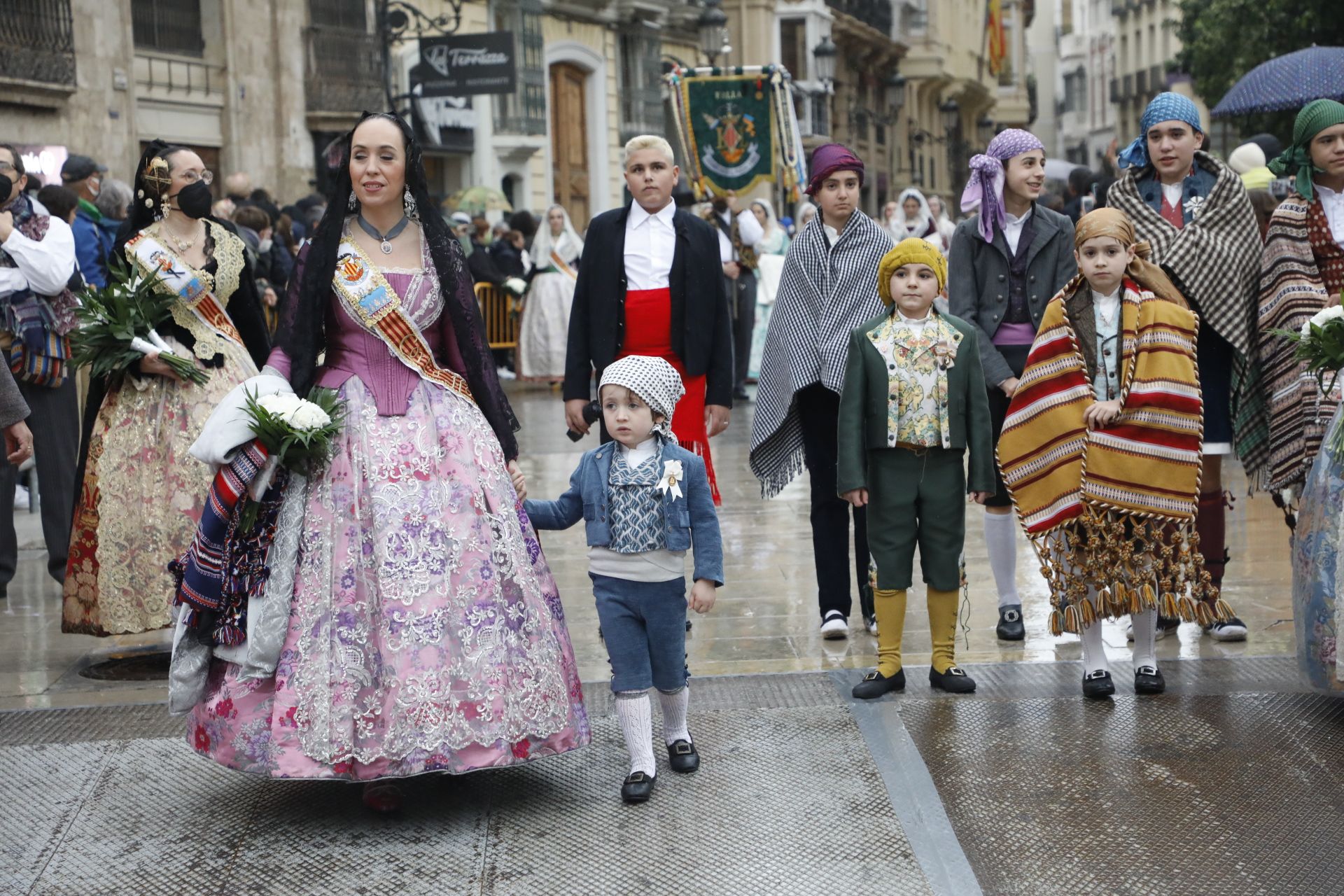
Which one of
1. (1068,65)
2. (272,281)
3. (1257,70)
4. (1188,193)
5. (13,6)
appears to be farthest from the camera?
(1068,65)

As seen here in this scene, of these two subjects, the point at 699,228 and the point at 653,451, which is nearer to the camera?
the point at 653,451

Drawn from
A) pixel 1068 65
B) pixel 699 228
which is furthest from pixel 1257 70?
pixel 1068 65

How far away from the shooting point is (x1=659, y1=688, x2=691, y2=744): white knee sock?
5.07 meters

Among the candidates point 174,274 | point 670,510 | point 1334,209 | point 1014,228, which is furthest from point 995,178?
point 174,274

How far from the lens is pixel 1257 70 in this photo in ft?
45.7

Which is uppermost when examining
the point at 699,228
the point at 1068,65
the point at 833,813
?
the point at 1068,65

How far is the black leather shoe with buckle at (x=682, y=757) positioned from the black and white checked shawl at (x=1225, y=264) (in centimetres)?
258

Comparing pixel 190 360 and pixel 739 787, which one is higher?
pixel 190 360

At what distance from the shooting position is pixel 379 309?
4.94 metres

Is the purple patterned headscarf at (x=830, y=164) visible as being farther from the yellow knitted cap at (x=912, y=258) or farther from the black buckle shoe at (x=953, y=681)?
the black buckle shoe at (x=953, y=681)

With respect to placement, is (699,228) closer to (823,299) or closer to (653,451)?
(823,299)

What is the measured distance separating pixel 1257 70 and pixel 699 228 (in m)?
8.89

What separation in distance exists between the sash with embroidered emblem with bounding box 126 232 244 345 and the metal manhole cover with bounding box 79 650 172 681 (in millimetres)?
1315

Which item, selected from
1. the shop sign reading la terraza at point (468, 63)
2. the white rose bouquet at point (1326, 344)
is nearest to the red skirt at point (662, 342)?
the white rose bouquet at point (1326, 344)
